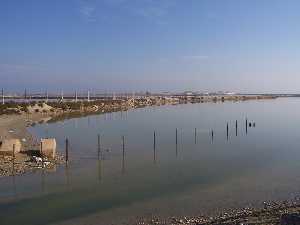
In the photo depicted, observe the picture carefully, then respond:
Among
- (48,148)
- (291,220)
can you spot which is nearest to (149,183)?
(48,148)

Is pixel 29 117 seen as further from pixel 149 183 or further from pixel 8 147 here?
pixel 149 183

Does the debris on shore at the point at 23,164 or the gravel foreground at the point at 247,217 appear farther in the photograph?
the debris on shore at the point at 23,164

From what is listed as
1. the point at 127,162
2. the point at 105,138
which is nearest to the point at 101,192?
the point at 127,162

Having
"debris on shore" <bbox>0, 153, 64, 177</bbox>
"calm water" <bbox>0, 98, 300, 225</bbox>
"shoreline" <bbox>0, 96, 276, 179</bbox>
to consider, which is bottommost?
"calm water" <bbox>0, 98, 300, 225</bbox>

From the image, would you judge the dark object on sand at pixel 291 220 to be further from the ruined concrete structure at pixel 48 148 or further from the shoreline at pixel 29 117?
the ruined concrete structure at pixel 48 148

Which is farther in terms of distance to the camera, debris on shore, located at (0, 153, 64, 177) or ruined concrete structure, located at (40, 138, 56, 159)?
ruined concrete structure, located at (40, 138, 56, 159)

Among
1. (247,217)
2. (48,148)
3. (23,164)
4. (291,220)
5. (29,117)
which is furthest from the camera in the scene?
(29,117)

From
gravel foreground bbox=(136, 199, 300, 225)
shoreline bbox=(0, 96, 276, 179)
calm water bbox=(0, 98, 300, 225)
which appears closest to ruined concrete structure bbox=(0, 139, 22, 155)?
shoreline bbox=(0, 96, 276, 179)

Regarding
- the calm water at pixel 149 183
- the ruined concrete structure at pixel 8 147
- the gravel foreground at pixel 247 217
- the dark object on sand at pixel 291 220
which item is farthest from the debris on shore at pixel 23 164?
the dark object on sand at pixel 291 220

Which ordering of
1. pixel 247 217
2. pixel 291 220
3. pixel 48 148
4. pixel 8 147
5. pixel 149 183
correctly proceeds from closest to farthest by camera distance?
pixel 291 220
pixel 247 217
pixel 149 183
pixel 8 147
pixel 48 148

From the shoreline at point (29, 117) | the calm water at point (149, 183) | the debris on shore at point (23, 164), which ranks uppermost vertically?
the shoreline at point (29, 117)

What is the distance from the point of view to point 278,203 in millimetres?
16984

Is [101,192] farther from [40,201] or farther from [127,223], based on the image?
[127,223]

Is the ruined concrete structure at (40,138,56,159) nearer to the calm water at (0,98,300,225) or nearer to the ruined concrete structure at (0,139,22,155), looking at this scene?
the calm water at (0,98,300,225)
